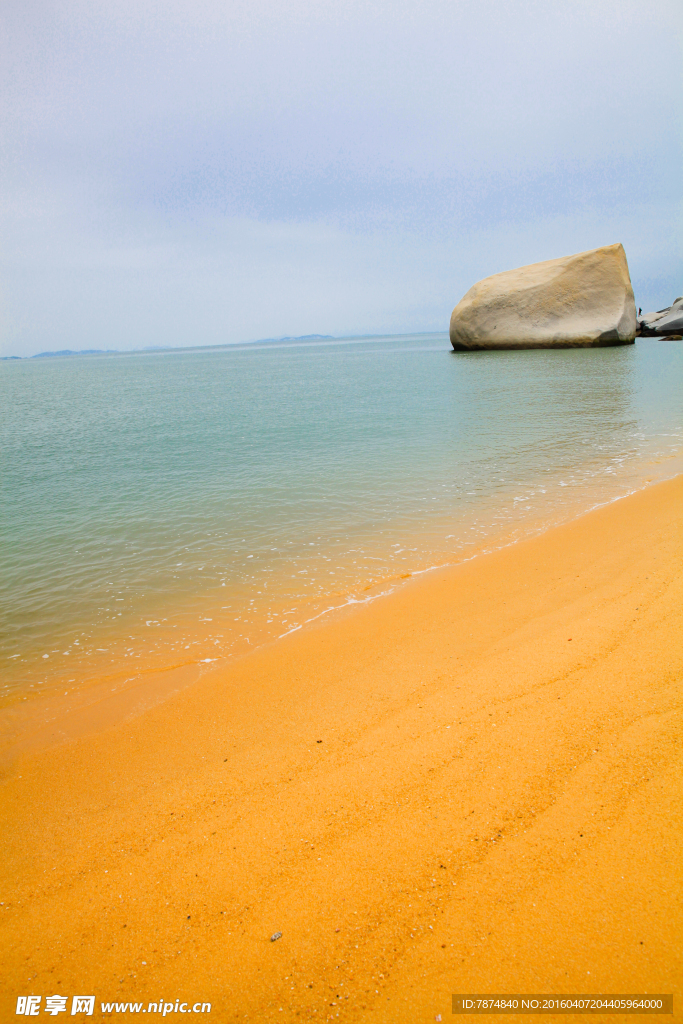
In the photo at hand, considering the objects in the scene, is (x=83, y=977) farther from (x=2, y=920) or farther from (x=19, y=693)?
(x=19, y=693)

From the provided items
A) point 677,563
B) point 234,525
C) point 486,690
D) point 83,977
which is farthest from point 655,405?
point 83,977

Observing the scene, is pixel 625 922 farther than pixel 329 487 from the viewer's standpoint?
No

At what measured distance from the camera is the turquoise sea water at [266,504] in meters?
5.93

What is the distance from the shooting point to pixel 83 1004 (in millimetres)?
2127

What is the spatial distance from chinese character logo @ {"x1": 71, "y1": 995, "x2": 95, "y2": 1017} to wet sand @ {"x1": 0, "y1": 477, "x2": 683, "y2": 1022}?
1.5 inches

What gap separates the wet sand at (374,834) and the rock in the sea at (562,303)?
41998 mm

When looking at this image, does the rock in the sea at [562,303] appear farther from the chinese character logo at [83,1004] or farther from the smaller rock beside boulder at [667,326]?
the chinese character logo at [83,1004]

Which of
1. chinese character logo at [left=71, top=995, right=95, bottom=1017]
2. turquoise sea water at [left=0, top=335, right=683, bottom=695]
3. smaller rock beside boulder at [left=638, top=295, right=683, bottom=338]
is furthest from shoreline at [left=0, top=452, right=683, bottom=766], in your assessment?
smaller rock beside boulder at [left=638, top=295, right=683, bottom=338]

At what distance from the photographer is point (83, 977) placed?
7.29ft

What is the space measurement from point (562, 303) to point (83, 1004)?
4639cm

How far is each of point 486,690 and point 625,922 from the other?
164 cm

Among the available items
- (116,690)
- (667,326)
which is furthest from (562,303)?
(116,690)

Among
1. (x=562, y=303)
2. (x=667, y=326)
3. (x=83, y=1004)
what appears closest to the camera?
(x=83, y=1004)

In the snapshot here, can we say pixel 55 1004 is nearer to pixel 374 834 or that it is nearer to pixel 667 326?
pixel 374 834
